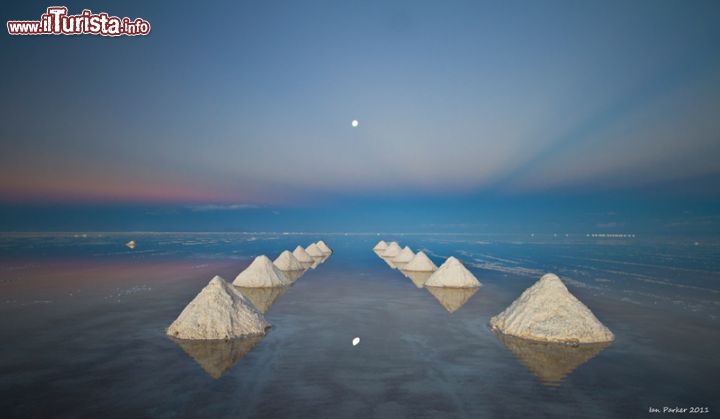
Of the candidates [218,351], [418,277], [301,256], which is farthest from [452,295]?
[301,256]

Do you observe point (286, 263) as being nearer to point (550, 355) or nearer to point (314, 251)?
point (314, 251)

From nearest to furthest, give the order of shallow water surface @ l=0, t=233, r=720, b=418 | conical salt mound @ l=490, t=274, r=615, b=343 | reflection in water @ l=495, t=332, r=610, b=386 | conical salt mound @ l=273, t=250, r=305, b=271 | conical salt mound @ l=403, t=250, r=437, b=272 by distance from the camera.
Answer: shallow water surface @ l=0, t=233, r=720, b=418, reflection in water @ l=495, t=332, r=610, b=386, conical salt mound @ l=490, t=274, r=615, b=343, conical salt mound @ l=273, t=250, r=305, b=271, conical salt mound @ l=403, t=250, r=437, b=272

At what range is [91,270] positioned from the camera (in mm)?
53000

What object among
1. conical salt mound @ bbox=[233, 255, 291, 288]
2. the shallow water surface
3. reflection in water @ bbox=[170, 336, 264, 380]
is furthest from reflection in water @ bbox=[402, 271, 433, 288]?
→ reflection in water @ bbox=[170, 336, 264, 380]

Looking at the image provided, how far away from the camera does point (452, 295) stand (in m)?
34.9

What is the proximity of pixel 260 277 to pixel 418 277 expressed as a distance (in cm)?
1874

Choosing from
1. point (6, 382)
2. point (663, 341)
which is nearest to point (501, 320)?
point (663, 341)

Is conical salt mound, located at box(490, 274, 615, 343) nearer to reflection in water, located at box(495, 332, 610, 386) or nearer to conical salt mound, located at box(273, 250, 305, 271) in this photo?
reflection in water, located at box(495, 332, 610, 386)

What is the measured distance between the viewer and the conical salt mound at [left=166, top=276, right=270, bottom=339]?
64.7 feet

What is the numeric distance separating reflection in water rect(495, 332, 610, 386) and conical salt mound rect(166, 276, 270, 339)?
494 inches

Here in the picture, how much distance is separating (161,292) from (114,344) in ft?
55.4

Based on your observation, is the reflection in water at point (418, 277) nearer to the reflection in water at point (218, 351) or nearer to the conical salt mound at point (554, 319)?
the conical salt mound at point (554, 319)

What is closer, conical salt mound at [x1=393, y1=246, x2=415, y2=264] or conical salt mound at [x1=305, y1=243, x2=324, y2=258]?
conical salt mound at [x1=393, y1=246, x2=415, y2=264]

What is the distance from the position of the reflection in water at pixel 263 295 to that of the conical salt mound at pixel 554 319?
16075 millimetres
